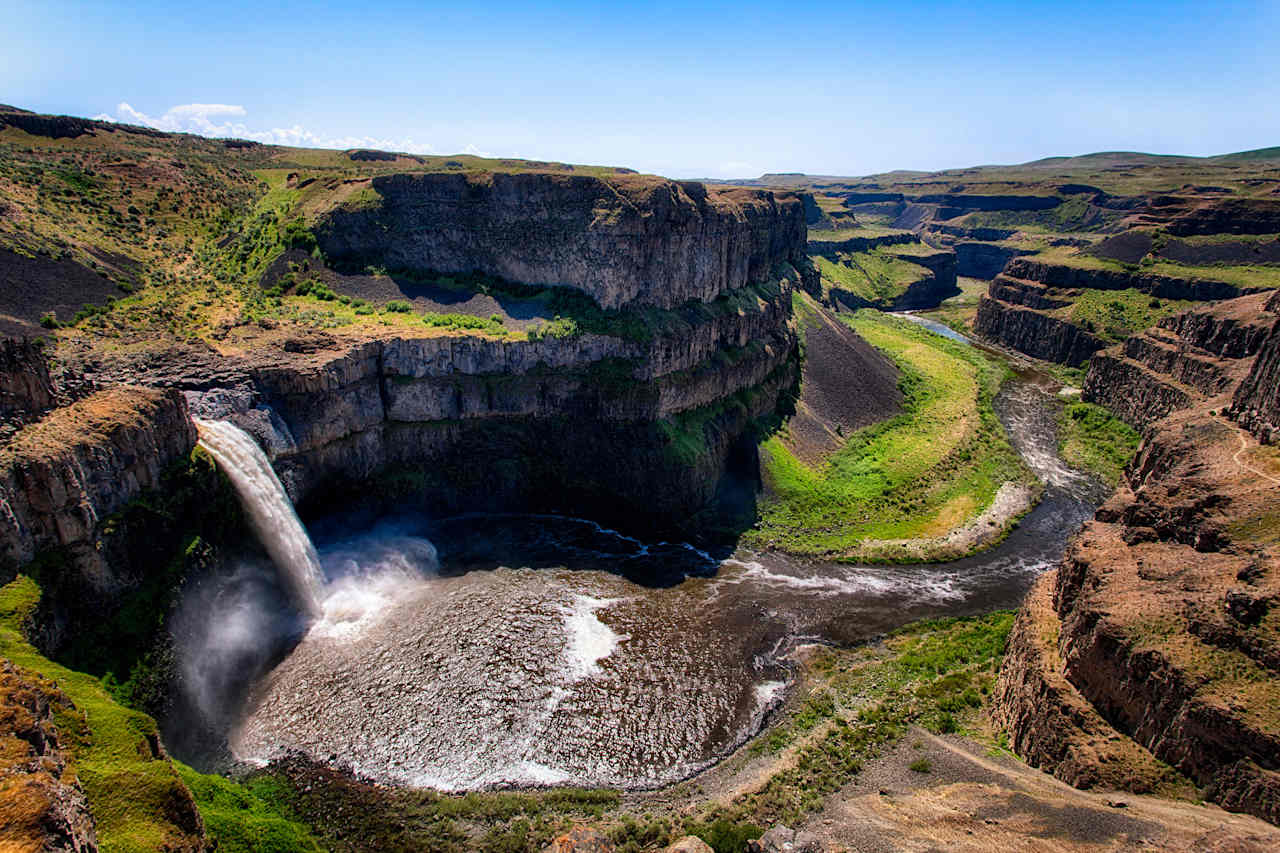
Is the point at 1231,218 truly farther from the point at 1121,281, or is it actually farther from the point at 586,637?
A: the point at 586,637

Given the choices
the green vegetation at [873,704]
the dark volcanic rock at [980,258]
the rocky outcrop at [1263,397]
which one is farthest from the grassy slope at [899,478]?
the dark volcanic rock at [980,258]

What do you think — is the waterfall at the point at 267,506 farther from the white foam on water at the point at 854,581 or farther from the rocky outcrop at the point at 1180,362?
the rocky outcrop at the point at 1180,362

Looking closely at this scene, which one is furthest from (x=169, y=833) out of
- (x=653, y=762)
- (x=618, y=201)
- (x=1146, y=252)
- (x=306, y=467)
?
(x=1146, y=252)

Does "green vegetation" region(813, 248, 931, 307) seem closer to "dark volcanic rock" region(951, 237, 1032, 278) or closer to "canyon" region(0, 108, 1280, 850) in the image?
"dark volcanic rock" region(951, 237, 1032, 278)

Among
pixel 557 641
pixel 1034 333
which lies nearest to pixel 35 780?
pixel 557 641

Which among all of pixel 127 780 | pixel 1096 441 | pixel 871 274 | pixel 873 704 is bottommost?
pixel 873 704

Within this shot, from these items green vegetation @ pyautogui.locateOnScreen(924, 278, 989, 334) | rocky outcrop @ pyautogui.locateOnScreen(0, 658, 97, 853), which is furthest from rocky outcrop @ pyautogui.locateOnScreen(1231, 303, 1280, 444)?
green vegetation @ pyautogui.locateOnScreen(924, 278, 989, 334)
